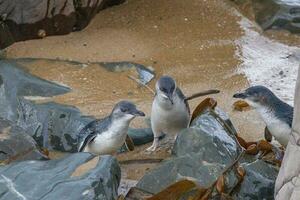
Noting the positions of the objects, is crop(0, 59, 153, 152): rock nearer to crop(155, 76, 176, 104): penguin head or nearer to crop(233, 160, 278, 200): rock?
crop(155, 76, 176, 104): penguin head

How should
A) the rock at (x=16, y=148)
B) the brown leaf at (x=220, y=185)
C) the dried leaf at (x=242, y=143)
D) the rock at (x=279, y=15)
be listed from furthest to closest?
the rock at (x=279, y=15)
the dried leaf at (x=242, y=143)
the rock at (x=16, y=148)
the brown leaf at (x=220, y=185)

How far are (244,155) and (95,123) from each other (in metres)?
1.36

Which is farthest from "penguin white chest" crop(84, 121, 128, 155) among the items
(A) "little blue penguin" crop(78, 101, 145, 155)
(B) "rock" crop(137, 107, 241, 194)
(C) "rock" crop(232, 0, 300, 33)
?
(C) "rock" crop(232, 0, 300, 33)

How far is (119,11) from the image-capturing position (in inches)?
431

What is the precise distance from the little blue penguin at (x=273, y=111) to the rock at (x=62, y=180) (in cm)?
166

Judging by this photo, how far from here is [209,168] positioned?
248 inches

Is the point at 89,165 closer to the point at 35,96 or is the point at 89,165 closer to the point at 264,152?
the point at 264,152

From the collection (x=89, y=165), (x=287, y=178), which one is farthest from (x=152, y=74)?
(x=287, y=178)

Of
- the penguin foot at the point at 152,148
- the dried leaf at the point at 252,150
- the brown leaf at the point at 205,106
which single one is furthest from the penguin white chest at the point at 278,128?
the penguin foot at the point at 152,148

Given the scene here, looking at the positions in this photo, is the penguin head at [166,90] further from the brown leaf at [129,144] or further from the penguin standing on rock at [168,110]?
the brown leaf at [129,144]

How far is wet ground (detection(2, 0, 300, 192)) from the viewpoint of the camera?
8570mm

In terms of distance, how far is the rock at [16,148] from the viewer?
6.58 m

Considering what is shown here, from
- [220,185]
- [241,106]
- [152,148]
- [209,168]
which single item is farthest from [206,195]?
[241,106]

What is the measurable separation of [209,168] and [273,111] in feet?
3.32
